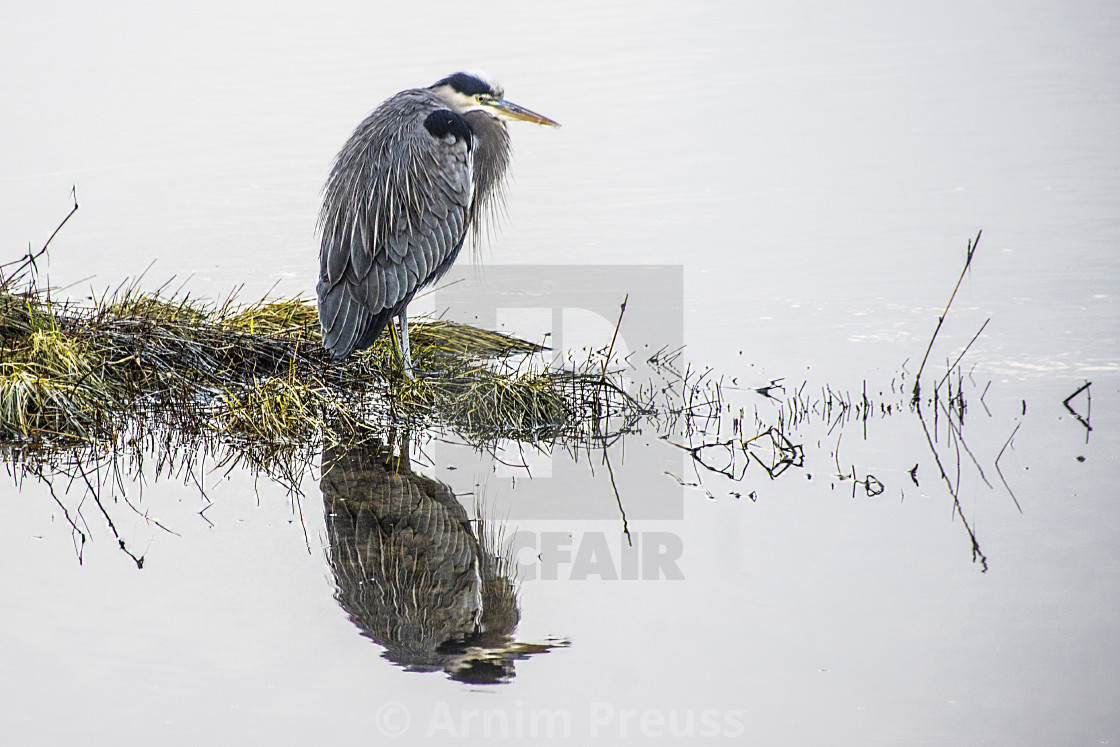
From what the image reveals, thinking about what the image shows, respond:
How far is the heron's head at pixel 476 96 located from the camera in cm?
619

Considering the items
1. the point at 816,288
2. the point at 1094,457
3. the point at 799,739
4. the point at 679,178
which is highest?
the point at 679,178

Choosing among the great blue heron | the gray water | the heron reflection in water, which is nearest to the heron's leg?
the great blue heron

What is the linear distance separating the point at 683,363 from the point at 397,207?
61.5 inches

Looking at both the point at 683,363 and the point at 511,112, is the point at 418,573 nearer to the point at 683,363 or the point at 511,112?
the point at 683,363

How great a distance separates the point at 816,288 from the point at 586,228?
194 cm

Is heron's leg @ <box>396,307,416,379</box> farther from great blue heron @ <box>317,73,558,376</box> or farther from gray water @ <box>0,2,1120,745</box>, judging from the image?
gray water @ <box>0,2,1120,745</box>

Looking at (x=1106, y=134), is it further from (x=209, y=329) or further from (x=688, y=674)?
(x=688, y=674)

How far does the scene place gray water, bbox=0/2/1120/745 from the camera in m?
3.58

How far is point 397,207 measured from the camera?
5.94 meters

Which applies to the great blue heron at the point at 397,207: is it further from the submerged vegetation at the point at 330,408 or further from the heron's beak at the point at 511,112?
the submerged vegetation at the point at 330,408

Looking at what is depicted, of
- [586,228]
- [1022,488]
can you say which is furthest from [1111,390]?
[586,228]

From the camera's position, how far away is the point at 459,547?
14.6ft

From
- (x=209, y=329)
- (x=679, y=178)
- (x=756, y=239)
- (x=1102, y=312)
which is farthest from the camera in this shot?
(x=679, y=178)

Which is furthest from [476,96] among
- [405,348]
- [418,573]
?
[418,573]
